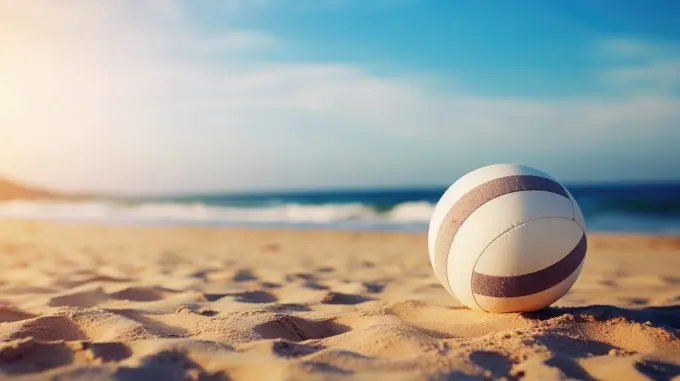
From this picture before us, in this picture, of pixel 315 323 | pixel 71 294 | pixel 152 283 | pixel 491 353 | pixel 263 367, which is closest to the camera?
pixel 263 367

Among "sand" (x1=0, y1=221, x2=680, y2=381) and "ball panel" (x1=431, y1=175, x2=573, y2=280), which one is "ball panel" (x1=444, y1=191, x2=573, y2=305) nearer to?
"ball panel" (x1=431, y1=175, x2=573, y2=280)

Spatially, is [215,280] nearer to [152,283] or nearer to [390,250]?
[152,283]

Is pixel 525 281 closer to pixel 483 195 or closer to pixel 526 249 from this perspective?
pixel 526 249

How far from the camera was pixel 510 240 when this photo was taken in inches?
143

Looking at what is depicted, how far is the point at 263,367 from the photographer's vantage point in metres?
2.73

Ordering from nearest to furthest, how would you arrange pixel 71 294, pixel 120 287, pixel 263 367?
pixel 263 367, pixel 71 294, pixel 120 287

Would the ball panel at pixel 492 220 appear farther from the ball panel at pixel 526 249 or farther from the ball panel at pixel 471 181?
the ball panel at pixel 471 181

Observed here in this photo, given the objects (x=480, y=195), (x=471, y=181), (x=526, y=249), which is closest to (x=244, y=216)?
(x=471, y=181)

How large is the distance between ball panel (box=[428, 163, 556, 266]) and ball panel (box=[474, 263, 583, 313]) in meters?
0.51

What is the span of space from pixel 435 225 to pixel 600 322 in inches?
50.0

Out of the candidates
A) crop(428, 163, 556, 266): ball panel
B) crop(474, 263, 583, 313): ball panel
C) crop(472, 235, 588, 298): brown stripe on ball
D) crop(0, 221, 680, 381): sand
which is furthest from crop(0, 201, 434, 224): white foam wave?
crop(472, 235, 588, 298): brown stripe on ball

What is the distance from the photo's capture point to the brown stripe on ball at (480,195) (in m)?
3.77

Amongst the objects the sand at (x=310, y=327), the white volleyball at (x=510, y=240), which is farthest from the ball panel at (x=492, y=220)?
the sand at (x=310, y=327)

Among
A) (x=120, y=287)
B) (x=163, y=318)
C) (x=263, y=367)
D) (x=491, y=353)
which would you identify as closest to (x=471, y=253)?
(x=491, y=353)
